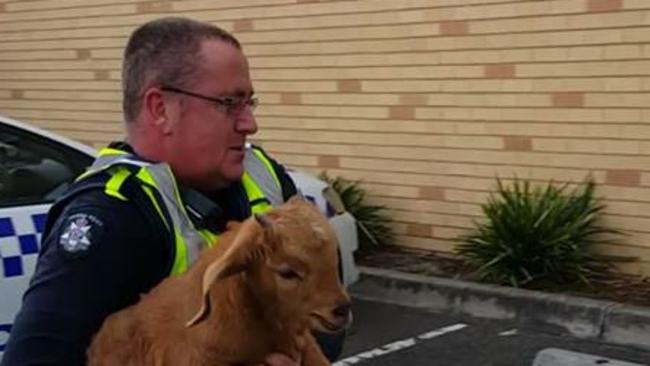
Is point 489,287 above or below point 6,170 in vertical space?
below

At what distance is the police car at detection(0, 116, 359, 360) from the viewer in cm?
424

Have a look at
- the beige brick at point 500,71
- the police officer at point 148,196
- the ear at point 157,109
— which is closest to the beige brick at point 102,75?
the beige brick at point 500,71

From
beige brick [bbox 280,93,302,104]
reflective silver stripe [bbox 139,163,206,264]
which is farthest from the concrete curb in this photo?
reflective silver stripe [bbox 139,163,206,264]

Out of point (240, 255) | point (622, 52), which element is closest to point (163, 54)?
point (240, 255)

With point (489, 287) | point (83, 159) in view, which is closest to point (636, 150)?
point (489, 287)

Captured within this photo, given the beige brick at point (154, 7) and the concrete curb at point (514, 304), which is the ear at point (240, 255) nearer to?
the concrete curb at point (514, 304)

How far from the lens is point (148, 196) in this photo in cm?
199

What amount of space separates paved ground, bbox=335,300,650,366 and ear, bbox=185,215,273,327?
422 cm

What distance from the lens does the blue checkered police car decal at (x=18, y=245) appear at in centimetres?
425

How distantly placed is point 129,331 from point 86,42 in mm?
8701

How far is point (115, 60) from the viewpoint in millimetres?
10055

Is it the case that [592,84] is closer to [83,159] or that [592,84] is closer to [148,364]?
[83,159]

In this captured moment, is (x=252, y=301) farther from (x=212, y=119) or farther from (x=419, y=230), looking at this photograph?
→ (x=419, y=230)

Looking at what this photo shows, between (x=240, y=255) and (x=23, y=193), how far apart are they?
3.12 meters
